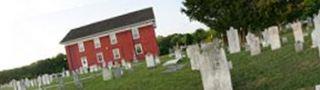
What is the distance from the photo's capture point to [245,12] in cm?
4531

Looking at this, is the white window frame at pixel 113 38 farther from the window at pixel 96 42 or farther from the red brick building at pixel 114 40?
the window at pixel 96 42

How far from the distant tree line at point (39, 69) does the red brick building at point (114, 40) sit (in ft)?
7.34

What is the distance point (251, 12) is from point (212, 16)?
122 inches

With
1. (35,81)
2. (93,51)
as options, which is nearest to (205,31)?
(93,51)

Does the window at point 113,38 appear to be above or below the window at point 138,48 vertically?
above

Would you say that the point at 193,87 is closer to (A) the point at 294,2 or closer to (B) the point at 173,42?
(A) the point at 294,2

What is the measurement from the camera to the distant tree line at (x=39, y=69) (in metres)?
76.4

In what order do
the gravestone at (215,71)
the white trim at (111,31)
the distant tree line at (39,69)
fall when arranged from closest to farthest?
the gravestone at (215,71) < the white trim at (111,31) < the distant tree line at (39,69)

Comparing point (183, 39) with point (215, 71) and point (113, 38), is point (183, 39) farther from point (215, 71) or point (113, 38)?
point (215, 71)

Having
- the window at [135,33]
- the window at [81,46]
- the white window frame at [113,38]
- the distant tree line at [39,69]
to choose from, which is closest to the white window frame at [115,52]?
the white window frame at [113,38]

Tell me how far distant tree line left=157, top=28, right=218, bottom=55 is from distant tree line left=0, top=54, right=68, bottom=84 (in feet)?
38.3

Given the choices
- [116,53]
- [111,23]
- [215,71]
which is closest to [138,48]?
[116,53]

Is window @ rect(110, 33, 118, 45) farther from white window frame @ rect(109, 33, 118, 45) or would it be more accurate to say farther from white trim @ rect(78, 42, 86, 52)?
white trim @ rect(78, 42, 86, 52)

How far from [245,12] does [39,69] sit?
3898cm
